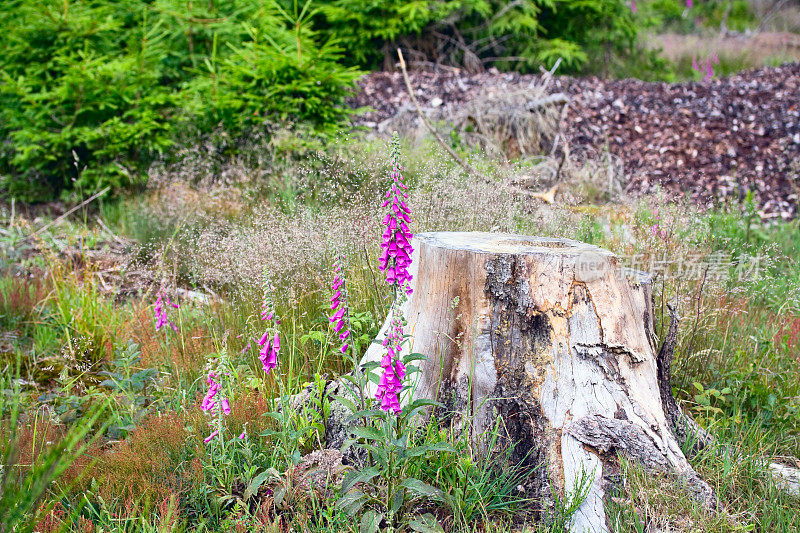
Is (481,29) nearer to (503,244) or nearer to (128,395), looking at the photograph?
(503,244)

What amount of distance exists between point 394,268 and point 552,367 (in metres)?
0.74

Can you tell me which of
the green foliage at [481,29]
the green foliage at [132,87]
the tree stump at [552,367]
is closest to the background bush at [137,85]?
the green foliage at [132,87]

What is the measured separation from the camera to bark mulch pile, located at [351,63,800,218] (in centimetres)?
646

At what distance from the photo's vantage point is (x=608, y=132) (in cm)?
707

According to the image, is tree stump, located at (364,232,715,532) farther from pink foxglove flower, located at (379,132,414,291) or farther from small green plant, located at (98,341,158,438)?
small green plant, located at (98,341,158,438)

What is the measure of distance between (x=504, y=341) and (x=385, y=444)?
2.10 ft

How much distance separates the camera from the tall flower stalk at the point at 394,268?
72.8 inches

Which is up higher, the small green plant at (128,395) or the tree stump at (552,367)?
the tree stump at (552,367)

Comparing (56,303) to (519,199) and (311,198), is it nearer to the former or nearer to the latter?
(311,198)

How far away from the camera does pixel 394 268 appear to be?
6.67 ft

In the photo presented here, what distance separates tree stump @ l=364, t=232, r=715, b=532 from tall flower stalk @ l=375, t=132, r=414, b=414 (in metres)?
0.35

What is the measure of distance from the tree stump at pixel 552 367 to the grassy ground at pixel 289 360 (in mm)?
116

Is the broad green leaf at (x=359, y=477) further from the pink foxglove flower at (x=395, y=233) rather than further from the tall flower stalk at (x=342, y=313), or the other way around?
the pink foxglove flower at (x=395, y=233)

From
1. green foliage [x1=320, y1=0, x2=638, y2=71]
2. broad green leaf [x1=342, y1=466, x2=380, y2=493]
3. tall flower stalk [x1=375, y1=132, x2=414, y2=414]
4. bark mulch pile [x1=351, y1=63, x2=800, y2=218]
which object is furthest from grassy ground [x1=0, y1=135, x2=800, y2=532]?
green foliage [x1=320, y1=0, x2=638, y2=71]
